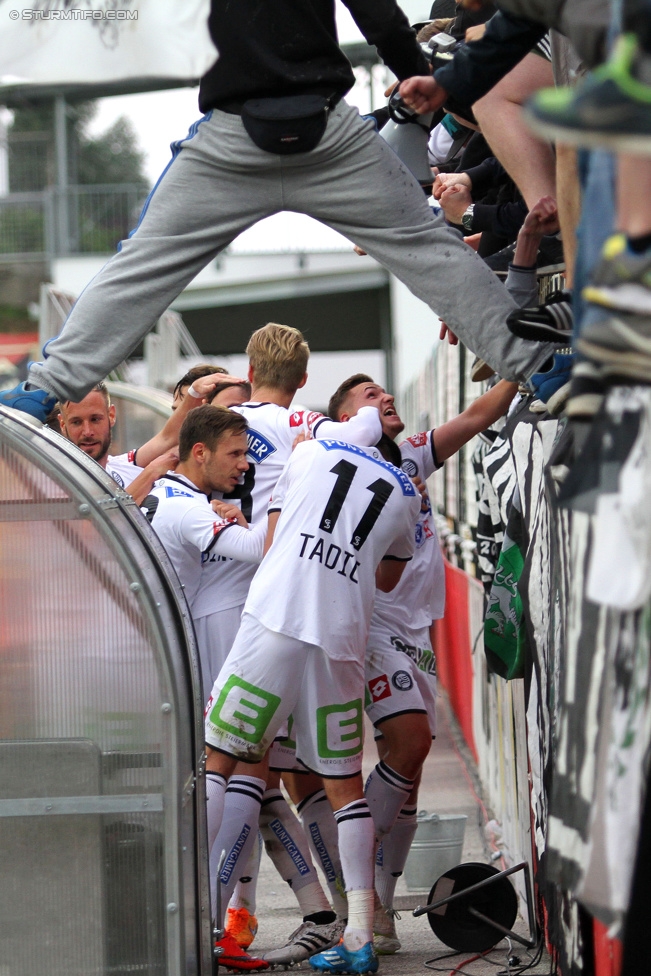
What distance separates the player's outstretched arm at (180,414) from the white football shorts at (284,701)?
1.80m

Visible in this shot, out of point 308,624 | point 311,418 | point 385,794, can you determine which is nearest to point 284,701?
point 308,624

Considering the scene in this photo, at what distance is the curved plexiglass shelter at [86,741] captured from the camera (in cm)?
392

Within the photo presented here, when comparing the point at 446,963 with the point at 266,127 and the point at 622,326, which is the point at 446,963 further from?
the point at 622,326

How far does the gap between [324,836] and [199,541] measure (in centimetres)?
139

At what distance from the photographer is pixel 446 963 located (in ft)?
16.8

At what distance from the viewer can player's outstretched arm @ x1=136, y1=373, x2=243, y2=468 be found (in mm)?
6527

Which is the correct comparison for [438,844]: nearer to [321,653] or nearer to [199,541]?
[321,653]

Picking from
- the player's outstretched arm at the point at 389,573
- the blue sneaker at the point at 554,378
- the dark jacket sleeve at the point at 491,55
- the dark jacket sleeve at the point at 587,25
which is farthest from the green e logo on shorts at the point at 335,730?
the dark jacket sleeve at the point at 587,25

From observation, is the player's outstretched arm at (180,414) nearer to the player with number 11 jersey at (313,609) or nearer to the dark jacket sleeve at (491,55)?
the player with number 11 jersey at (313,609)

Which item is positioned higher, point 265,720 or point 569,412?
point 569,412

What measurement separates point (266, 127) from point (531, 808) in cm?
281

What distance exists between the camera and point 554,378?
3777mm

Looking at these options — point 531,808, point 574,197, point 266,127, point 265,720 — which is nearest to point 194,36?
point 266,127

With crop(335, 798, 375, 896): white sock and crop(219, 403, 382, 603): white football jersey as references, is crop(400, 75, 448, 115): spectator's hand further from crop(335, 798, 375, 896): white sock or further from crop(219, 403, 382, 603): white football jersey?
crop(335, 798, 375, 896): white sock
